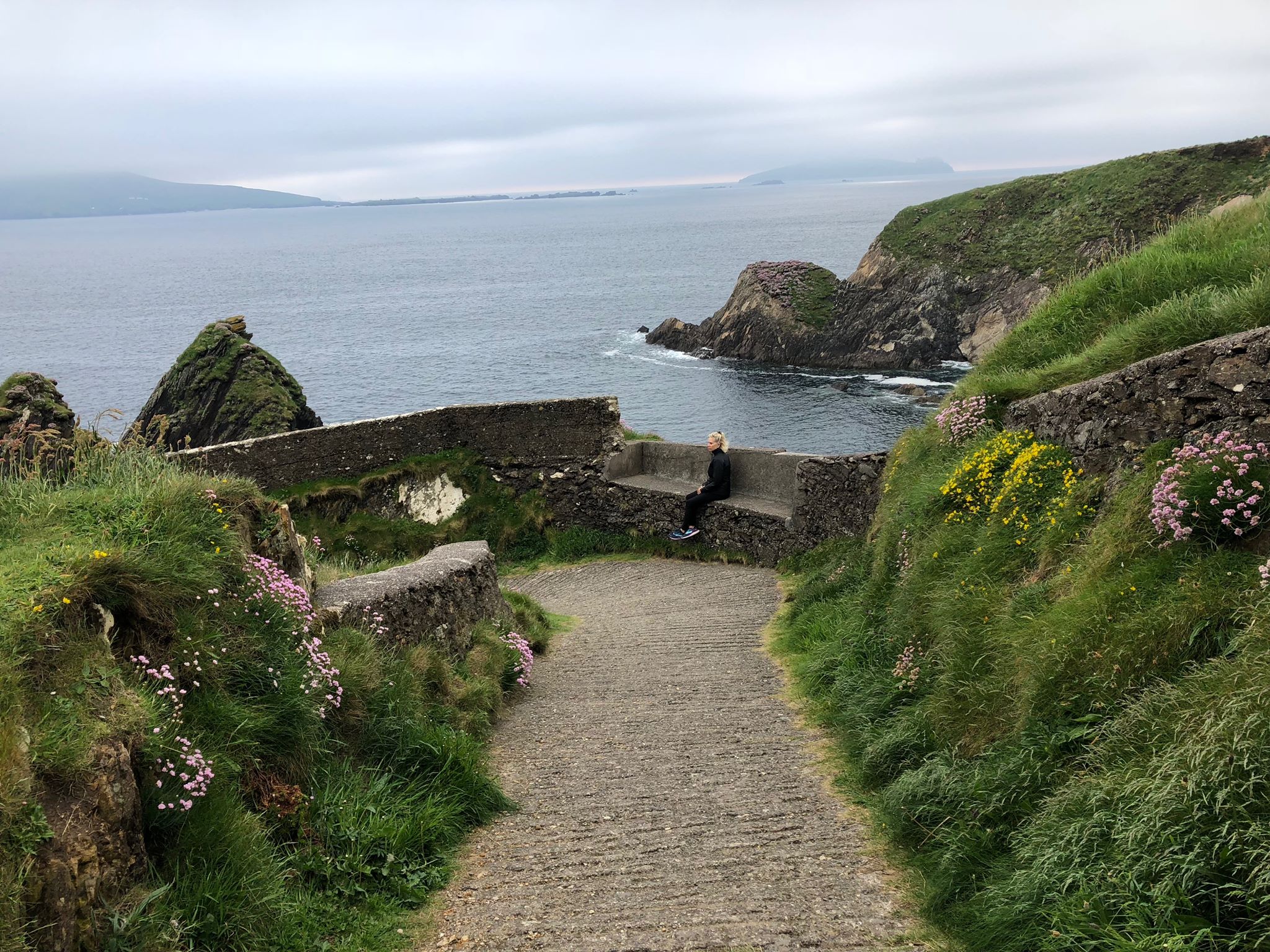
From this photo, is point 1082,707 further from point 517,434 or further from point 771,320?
point 771,320

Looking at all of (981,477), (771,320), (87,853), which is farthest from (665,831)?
(771,320)

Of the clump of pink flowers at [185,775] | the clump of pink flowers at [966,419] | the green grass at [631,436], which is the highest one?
the clump of pink flowers at [966,419]

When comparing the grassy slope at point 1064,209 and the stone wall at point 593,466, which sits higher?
the grassy slope at point 1064,209

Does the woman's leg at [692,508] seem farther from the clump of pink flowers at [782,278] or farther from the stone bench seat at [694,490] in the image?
the clump of pink flowers at [782,278]

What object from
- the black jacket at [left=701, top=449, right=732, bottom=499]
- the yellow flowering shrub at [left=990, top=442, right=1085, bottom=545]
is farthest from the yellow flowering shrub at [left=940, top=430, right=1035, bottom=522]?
the black jacket at [left=701, top=449, right=732, bottom=499]

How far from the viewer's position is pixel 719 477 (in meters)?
18.0

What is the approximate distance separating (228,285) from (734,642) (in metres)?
138

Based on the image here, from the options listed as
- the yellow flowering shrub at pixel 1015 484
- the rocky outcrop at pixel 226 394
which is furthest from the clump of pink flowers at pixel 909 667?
the rocky outcrop at pixel 226 394

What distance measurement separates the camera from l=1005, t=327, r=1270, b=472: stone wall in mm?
6453

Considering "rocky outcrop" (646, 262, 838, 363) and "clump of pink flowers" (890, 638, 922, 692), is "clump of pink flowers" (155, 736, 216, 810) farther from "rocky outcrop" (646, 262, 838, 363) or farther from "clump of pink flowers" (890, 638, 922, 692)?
"rocky outcrop" (646, 262, 838, 363)

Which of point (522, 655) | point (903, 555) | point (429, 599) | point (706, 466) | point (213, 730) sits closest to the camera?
point (213, 730)

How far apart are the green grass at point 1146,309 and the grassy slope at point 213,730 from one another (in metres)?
6.39

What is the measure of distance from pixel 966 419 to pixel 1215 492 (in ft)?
13.9

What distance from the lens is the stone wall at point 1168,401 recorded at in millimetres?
6453
